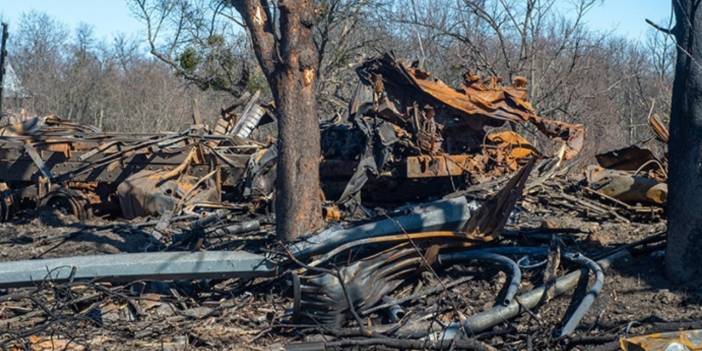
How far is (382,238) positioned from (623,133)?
22.3 meters

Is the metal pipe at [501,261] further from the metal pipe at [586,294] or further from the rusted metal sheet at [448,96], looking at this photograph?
the rusted metal sheet at [448,96]

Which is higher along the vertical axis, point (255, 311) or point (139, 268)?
point (139, 268)

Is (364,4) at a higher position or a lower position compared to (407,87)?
higher

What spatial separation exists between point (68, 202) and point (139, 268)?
236 inches

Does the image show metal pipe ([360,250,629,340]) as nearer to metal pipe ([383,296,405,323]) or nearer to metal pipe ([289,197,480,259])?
metal pipe ([383,296,405,323])

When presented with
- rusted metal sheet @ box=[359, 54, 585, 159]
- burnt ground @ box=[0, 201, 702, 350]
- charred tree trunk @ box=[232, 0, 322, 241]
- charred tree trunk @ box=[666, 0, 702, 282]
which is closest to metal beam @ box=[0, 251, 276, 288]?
burnt ground @ box=[0, 201, 702, 350]

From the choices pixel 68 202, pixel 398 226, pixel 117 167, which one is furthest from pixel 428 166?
pixel 68 202

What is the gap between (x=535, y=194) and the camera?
35.4ft

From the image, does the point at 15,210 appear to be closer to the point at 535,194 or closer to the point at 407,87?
the point at 407,87

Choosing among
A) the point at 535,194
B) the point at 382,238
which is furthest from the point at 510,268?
Result: the point at 535,194

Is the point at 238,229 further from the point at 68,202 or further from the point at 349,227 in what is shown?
the point at 68,202

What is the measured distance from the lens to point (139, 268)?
677 cm

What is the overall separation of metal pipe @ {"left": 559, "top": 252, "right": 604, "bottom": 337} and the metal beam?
94.5 inches

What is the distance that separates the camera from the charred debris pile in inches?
246
